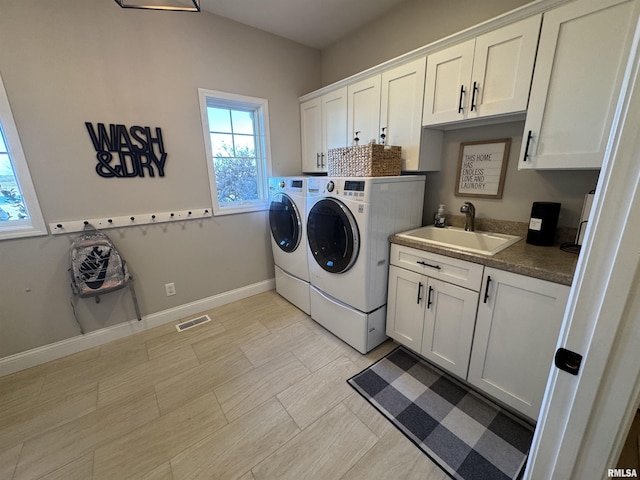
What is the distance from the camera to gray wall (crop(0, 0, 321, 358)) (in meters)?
1.68

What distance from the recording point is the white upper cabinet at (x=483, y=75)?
134cm

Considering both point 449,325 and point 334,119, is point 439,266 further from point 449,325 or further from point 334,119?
point 334,119

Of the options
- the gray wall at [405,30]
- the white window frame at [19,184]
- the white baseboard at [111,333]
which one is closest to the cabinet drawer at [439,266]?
the gray wall at [405,30]

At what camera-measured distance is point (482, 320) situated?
1422 mm

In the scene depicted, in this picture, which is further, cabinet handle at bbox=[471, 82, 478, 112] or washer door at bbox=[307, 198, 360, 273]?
washer door at bbox=[307, 198, 360, 273]

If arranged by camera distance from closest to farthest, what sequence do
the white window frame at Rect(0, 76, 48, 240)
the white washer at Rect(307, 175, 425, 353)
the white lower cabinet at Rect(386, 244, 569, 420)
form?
the white lower cabinet at Rect(386, 244, 569, 420), the white window frame at Rect(0, 76, 48, 240), the white washer at Rect(307, 175, 425, 353)

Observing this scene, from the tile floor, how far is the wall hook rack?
1.00 m

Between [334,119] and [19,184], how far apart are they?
7.99ft

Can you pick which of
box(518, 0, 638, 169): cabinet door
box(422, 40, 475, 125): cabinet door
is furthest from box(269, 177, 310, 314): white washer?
box(518, 0, 638, 169): cabinet door

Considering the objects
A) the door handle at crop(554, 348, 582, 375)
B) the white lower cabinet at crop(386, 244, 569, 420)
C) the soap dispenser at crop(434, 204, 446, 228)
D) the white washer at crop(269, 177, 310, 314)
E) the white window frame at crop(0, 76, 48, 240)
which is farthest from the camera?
the white washer at crop(269, 177, 310, 314)

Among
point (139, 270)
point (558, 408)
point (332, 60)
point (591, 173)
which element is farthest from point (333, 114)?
point (558, 408)

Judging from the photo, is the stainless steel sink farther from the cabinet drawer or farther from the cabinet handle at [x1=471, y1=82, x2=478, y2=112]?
the cabinet handle at [x1=471, y1=82, x2=478, y2=112]

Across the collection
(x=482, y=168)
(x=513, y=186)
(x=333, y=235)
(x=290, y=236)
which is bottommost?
(x=290, y=236)

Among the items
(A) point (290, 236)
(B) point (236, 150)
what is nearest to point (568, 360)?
(A) point (290, 236)
